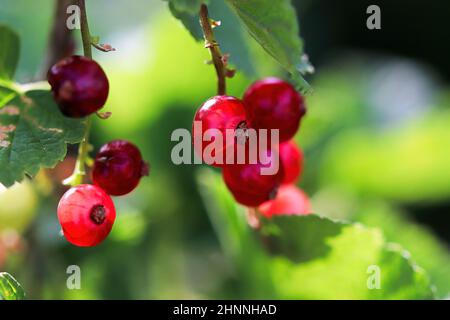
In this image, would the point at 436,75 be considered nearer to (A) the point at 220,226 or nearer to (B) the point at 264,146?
(A) the point at 220,226

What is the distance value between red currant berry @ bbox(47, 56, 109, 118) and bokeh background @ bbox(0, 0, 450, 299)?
0.27 meters

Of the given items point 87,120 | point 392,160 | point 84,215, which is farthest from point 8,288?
point 392,160

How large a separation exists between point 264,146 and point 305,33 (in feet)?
7.72

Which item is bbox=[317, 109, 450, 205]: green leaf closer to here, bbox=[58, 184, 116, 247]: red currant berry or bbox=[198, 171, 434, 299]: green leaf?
bbox=[198, 171, 434, 299]: green leaf

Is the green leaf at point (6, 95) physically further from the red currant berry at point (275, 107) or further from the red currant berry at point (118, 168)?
the red currant berry at point (275, 107)

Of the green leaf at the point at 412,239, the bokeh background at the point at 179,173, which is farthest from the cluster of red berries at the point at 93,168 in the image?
the green leaf at the point at 412,239

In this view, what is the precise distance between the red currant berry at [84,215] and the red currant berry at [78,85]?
0.41ft

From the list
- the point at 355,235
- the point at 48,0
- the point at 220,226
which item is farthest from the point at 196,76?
the point at 355,235

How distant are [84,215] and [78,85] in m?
0.18

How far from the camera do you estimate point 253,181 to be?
3.58 ft

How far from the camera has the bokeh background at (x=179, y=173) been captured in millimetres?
1533

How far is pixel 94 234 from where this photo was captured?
0.99 meters

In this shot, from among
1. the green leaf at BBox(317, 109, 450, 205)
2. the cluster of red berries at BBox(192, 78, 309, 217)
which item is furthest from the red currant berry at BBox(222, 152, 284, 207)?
the green leaf at BBox(317, 109, 450, 205)

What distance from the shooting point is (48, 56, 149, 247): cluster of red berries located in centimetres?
91
